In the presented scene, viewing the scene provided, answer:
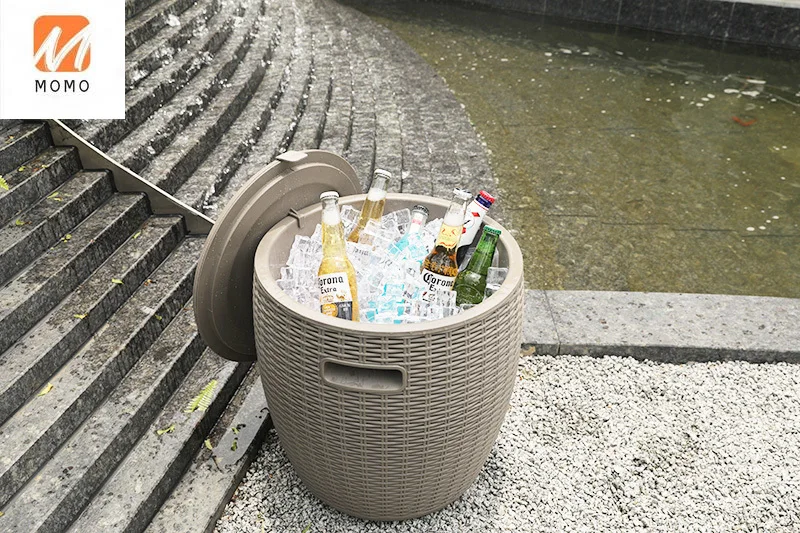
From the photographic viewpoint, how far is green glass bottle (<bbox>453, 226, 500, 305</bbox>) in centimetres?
241

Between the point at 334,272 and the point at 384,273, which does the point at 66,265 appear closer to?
the point at 334,272

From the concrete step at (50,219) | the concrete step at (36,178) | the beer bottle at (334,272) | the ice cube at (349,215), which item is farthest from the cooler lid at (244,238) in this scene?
the concrete step at (36,178)

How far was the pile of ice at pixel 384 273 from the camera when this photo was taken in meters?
2.30

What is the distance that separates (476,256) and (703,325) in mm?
1736

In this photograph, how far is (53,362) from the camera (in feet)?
9.18

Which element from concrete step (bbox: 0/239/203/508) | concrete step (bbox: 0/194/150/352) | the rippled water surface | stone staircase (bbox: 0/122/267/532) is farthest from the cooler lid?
the rippled water surface

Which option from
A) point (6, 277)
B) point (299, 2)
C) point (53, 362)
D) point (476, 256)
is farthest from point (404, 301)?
point (299, 2)

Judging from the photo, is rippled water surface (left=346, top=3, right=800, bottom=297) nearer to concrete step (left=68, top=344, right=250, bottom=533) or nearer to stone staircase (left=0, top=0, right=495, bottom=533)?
stone staircase (left=0, top=0, right=495, bottom=533)

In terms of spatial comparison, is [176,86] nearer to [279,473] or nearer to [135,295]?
[135,295]

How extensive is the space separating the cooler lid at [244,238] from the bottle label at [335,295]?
365mm

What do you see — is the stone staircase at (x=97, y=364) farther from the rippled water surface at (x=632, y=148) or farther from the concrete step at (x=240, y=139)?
the rippled water surface at (x=632, y=148)

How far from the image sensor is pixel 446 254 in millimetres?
2416

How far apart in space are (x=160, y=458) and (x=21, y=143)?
186cm

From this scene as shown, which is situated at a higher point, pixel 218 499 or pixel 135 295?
pixel 135 295
